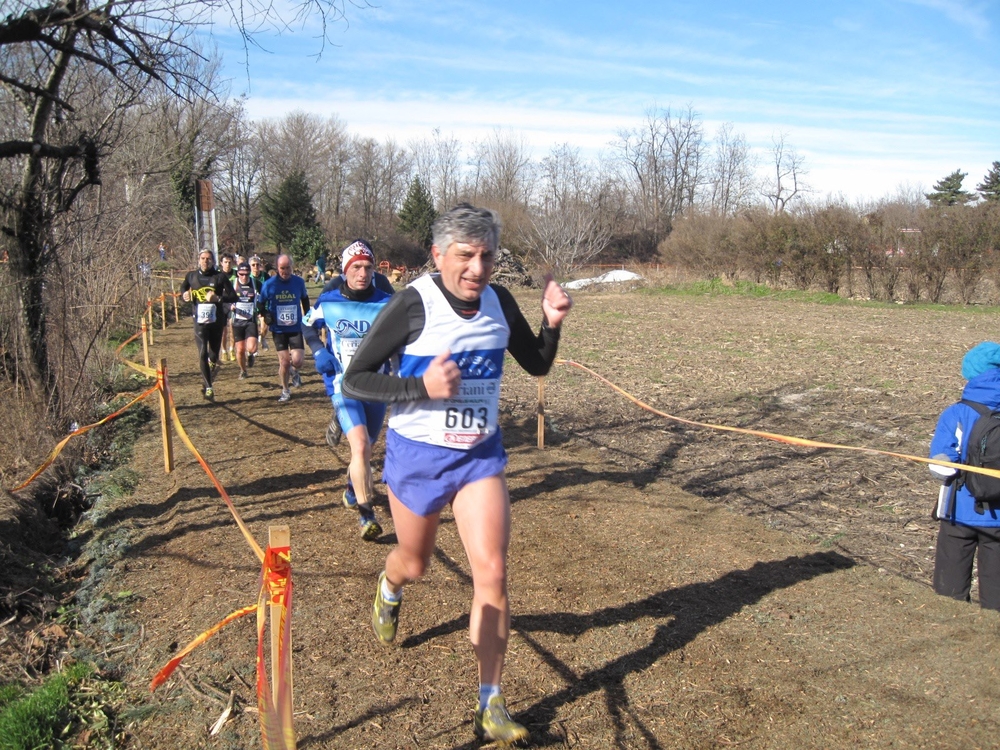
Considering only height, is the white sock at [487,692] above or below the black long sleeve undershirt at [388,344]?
below

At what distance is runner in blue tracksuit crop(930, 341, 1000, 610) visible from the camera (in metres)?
4.52

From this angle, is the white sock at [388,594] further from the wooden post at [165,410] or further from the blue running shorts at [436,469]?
the wooden post at [165,410]

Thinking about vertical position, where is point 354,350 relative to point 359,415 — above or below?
above

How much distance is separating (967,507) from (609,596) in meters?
2.11

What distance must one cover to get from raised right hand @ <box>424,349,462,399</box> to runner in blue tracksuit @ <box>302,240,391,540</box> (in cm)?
268

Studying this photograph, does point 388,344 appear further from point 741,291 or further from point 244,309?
point 741,291

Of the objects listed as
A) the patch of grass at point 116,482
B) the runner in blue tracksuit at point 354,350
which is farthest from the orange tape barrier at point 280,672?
the patch of grass at point 116,482

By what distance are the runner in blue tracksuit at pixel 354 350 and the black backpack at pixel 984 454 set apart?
372 centimetres

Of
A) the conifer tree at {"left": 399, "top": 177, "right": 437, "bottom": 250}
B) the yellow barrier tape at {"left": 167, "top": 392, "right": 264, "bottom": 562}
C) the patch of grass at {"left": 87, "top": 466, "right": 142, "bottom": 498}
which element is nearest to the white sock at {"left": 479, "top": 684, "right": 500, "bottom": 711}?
the yellow barrier tape at {"left": 167, "top": 392, "right": 264, "bottom": 562}

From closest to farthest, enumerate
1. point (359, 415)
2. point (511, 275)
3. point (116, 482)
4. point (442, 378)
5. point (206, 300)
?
point (442, 378), point (359, 415), point (116, 482), point (206, 300), point (511, 275)

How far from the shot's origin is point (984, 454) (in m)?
4.41

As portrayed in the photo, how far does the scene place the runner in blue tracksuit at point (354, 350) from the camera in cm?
568

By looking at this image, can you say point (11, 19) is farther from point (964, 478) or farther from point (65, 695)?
point (964, 478)

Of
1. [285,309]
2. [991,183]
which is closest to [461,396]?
[285,309]
